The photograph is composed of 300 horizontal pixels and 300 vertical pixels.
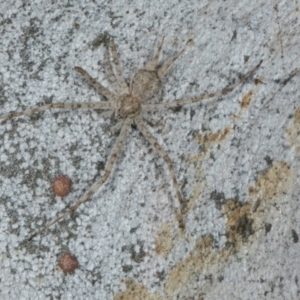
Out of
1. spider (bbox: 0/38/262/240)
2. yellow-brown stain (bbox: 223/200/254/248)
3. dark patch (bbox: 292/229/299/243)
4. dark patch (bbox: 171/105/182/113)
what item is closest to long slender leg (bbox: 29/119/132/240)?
spider (bbox: 0/38/262/240)

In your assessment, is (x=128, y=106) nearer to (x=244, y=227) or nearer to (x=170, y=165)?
(x=170, y=165)

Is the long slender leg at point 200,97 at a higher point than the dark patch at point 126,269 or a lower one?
higher

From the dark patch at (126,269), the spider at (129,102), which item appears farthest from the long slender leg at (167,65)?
the dark patch at (126,269)

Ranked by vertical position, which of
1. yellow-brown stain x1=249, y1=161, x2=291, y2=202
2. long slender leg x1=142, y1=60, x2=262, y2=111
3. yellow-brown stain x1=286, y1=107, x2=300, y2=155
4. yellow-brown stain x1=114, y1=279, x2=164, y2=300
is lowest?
yellow-brown stain x1=114, y1=279, x2=164, y2=300

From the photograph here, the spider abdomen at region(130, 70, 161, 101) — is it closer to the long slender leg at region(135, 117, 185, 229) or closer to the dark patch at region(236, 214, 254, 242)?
the long slender leg at region(135, 117, 185, 229)

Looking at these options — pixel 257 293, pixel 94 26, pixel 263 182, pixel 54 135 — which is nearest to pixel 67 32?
pixel 94 26

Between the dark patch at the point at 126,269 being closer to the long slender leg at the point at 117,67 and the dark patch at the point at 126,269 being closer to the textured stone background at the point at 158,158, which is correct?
the textured stone background at the point at 158,158

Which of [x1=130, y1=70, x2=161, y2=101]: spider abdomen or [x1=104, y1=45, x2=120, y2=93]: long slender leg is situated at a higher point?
[x1=104, y1=45, x2=120, y2=93]: long slender leg
